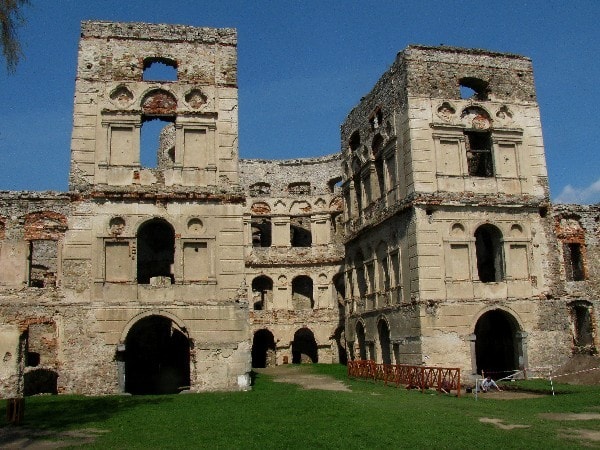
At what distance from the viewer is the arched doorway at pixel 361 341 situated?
1126 inches

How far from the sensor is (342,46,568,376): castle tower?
22422 millimetres

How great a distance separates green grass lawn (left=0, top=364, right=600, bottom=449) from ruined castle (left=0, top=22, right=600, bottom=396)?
2656mm

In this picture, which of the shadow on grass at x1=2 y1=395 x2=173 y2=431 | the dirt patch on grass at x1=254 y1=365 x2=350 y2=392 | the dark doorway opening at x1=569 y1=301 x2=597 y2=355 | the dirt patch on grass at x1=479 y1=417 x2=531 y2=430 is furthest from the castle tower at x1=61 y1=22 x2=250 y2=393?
the dark doorway opening at x1=569 y1=301 x2=597 y2=355

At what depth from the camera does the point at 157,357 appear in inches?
1033

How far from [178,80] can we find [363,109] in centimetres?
1010

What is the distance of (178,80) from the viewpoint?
22375mm

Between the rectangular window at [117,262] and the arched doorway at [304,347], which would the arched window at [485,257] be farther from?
the rectangular window at [117,262]

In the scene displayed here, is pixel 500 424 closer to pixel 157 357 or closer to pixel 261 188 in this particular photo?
pixel 157 357

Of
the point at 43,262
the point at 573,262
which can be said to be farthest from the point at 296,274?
the point at 573,262

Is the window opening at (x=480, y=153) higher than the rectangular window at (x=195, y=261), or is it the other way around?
the window opening at (x=480, y=153)

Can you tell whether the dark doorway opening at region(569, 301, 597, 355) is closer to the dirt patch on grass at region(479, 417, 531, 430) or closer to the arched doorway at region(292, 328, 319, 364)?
the dirt patch on grass at region(479, 417, 531, 430)

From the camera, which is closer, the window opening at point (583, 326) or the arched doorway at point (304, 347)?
the window opening at point (583, 326)

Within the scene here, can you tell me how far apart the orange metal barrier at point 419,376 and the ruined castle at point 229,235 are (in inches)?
34.2

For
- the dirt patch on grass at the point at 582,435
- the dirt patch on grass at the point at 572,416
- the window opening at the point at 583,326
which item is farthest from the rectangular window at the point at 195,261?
the window opening at the point at 583,326
